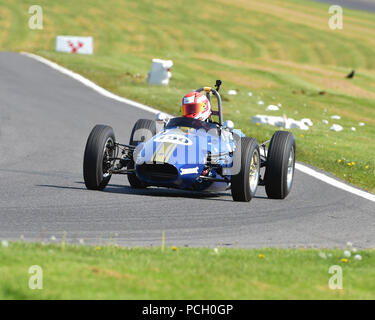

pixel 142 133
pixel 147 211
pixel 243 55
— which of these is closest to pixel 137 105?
pixel 142 133

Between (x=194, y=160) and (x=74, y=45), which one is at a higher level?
(x=74, y=45)

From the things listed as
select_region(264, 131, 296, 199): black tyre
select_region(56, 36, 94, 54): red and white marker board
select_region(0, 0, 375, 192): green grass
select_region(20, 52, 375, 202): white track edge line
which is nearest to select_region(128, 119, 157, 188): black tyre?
select_region(264, 131, 296, 199): black tyre

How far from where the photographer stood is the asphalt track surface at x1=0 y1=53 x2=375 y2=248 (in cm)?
874

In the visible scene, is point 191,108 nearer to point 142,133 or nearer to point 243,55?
point 142,133

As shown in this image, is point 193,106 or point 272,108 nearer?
point 193,106

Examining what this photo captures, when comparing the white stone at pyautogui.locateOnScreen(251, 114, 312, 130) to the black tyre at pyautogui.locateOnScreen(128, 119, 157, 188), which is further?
the white stone at pyautogui.locateOnScreen(251, 114, 312, 130)

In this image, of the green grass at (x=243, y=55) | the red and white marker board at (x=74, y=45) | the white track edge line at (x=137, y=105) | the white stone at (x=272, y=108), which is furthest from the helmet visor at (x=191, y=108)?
the red and white marker board at (x=74, y=45)

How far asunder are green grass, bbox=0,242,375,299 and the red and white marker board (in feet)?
113

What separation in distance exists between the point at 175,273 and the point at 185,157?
15.1 ft

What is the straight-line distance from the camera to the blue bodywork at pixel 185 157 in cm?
1105

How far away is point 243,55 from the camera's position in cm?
6272

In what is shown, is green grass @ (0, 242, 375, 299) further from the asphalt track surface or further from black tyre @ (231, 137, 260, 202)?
black tyre @ (231, 137, 260, 202)

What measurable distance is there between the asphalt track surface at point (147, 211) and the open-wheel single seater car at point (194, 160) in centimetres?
23

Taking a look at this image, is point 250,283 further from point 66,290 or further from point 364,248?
point 364,248
